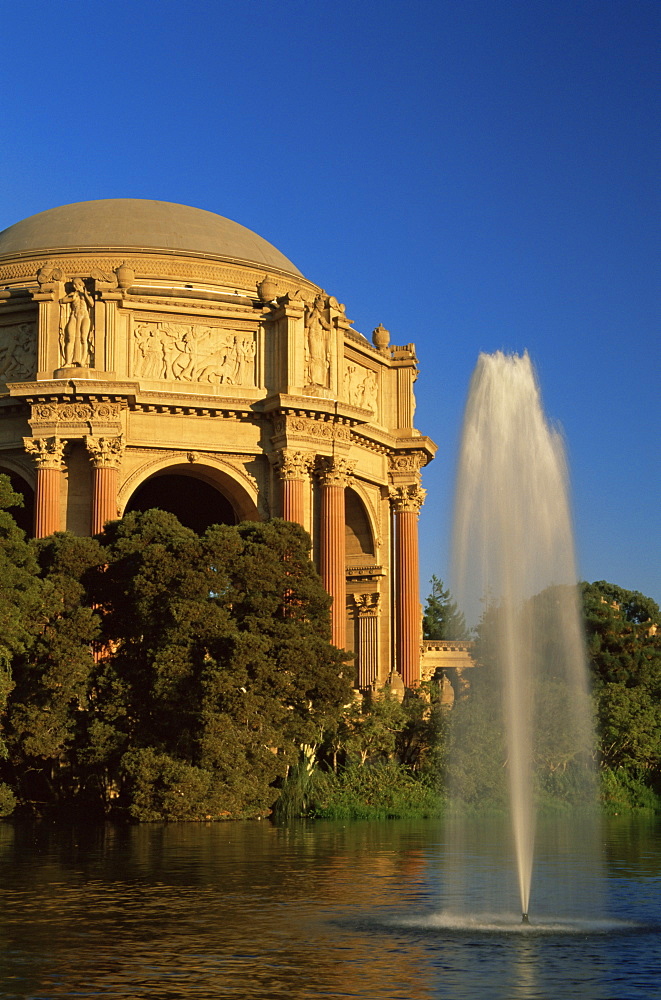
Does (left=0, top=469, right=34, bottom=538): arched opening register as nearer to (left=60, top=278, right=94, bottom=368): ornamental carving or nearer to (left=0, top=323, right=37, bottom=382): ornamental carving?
(left=0, top=323, right=37, bottom=382): ornamental carving

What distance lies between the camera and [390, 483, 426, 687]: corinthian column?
5309 cm

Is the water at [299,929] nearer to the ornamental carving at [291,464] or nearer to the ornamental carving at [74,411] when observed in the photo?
the ornamental carving at [74,411]

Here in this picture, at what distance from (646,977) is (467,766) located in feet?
83.0

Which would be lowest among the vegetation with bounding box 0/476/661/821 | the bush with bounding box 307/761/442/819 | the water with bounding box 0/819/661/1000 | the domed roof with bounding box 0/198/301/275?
the water with bounding box 0/819/661/1000

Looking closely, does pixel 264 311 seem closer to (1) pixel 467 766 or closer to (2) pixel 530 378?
(1) pixel 467 766

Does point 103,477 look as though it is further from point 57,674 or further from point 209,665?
point 209,665

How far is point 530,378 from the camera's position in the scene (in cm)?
2134

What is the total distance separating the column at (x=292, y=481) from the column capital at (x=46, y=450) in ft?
25.2

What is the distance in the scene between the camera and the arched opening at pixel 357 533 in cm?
5478

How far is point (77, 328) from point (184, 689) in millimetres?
18064

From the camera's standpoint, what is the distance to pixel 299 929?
15.9 metres

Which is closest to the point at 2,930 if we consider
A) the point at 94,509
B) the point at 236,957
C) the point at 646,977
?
the point at 236,957

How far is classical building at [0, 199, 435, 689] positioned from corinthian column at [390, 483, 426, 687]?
0.08m

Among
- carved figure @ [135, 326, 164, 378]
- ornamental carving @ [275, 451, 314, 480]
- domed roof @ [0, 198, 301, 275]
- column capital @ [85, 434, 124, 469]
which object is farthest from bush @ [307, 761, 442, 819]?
domed roof @ [0, 198, 301, 275]
